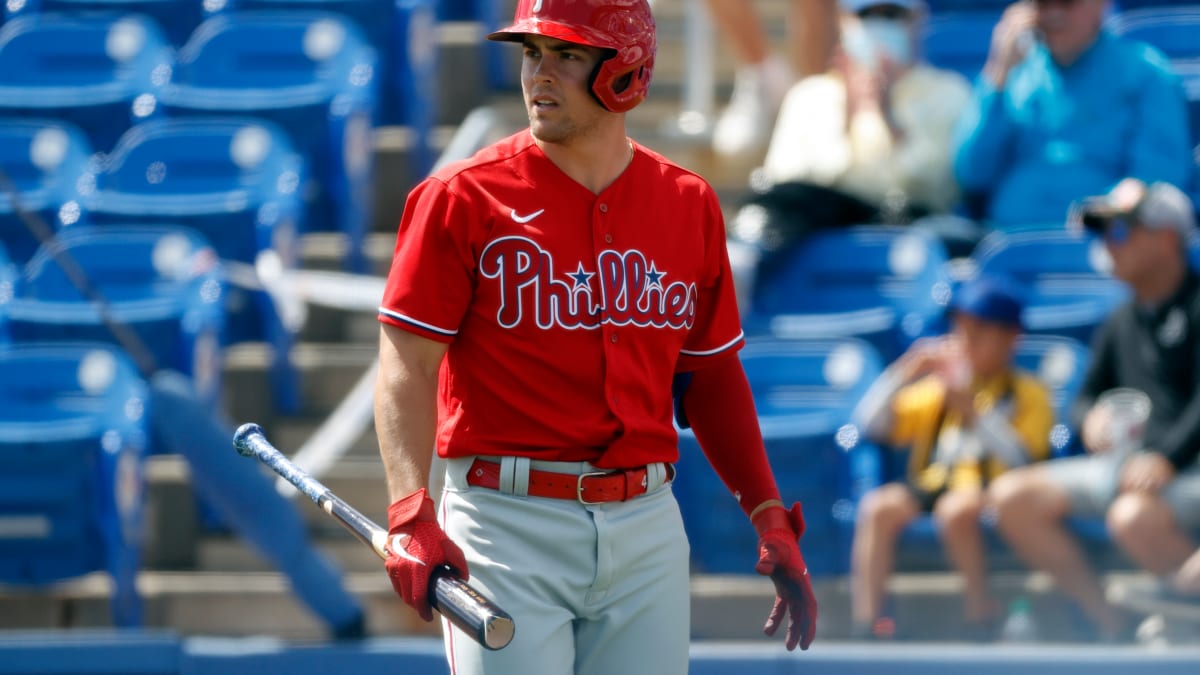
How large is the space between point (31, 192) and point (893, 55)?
332 centimetres

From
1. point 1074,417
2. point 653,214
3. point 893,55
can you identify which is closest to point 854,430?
point 1074,417

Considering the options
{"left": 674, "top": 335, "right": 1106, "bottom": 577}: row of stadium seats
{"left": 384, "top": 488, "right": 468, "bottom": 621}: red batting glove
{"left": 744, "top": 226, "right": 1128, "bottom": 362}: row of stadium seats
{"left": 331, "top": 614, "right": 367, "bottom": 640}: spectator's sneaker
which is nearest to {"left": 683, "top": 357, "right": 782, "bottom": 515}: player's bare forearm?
{"left": 384, "top": 488, "right": 468, "bottom": 621}: red batting glove

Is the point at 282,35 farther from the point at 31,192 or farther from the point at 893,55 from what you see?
the point at 893,55

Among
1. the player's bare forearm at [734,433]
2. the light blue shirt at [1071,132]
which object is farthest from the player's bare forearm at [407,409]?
the light blue shirt at [1071,132]

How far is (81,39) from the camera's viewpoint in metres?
7.46

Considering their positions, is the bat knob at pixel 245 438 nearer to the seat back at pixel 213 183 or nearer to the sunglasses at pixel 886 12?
the seat back at pixel 213 183

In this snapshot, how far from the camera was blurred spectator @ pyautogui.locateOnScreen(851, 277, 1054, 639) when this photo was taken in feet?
16.2

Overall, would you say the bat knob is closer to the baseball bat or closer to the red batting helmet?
the baseball bat

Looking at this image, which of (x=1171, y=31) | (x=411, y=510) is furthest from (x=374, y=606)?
(x=1171, y=31)

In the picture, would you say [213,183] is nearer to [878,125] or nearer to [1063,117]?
[878,125]

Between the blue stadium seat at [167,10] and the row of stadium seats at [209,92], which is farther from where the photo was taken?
the blue stadium seat at [167,10]

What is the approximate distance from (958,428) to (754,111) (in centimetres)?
213

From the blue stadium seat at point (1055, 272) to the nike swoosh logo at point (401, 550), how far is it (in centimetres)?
349

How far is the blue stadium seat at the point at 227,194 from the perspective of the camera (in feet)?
20.7
